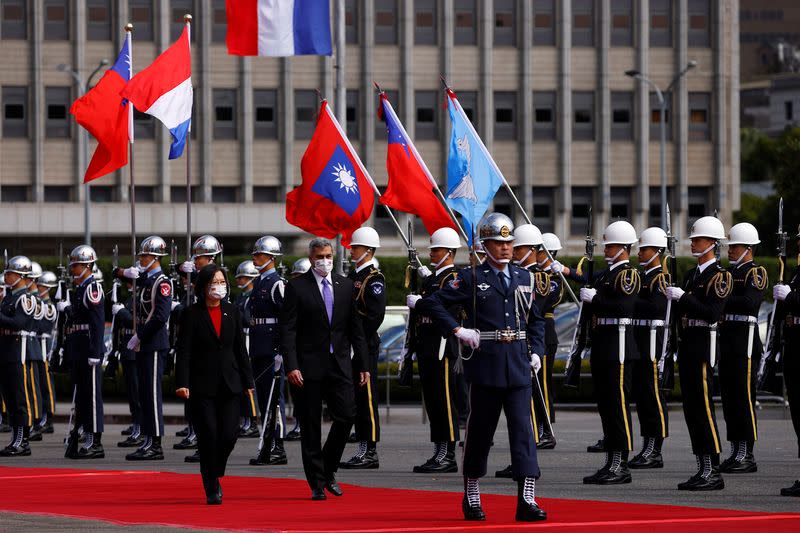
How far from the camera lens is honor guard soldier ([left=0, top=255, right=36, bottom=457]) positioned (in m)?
20.0

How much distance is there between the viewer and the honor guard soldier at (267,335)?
59.4 feet

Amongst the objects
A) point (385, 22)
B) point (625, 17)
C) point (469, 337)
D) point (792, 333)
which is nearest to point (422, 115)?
point (385, 22)

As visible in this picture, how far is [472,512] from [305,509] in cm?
155

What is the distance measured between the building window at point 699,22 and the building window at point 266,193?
16733 mm

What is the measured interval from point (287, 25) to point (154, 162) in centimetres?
4263

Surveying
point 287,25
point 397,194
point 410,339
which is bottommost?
point 410,339

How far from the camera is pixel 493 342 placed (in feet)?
42.0

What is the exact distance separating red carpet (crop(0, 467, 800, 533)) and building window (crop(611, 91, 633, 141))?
52597mm

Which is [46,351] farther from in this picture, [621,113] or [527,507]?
[621,113]

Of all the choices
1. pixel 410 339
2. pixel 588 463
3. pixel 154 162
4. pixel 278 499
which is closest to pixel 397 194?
pixel 410 339

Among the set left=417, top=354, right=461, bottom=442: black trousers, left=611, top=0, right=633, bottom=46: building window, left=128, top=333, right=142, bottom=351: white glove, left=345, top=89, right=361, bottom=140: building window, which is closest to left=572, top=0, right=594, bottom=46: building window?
left=611, top=0, right=633, bottom=46: building window

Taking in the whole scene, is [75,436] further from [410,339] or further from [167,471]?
[410,339]

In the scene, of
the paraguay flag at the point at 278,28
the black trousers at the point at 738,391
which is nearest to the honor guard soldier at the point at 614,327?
the black trousers at the point at 738,391

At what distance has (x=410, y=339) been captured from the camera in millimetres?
17953
